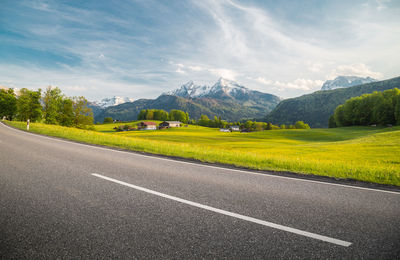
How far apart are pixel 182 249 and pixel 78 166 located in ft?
23.2

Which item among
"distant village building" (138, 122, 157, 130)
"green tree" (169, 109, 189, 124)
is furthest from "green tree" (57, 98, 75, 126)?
"green tree" (169, 109, 189, 124)

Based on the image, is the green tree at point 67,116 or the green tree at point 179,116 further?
the green tree at point 179,116

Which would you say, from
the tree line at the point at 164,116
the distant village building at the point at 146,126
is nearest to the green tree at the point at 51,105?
the distant village building at the point at 146,126

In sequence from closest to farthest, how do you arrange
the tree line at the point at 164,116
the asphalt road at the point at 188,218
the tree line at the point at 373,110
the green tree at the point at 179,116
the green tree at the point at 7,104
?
the asphalt road at the point at 188,218 → the green tree at the point at 7,104 → the tree line at the point at 373,110 → the green tree at the point at 179,116 → the tree line at the point at 164,116

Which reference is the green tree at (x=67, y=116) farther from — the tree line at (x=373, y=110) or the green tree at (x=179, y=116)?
the green tree at (x=179, y=116)

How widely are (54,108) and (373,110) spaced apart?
110932 millimetres

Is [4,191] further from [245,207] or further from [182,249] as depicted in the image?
[245,207]

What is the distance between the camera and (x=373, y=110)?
248 feet

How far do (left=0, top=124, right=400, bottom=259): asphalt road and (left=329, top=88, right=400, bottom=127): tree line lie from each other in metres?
89.1

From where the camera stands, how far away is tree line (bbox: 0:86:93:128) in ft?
174

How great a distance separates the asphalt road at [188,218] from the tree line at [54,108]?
54.3 m

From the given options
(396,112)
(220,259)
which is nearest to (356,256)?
(220,259)

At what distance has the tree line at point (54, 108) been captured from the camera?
5319 centimetres

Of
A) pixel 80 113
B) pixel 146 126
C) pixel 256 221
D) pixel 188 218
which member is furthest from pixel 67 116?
pixel 146 126
